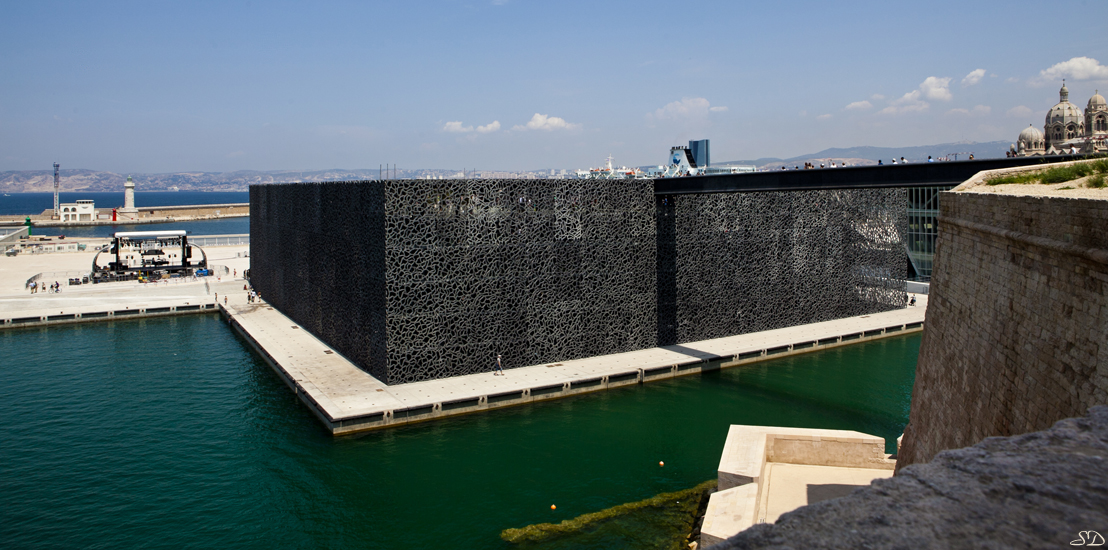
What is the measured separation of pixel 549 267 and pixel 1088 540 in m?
22.4

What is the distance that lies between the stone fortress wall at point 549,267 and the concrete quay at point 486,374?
756mm

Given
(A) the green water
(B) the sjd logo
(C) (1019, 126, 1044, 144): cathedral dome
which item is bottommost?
(A) the green water

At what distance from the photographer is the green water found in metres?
15.2

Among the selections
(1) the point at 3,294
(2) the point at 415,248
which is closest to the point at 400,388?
(2) the point at 415,248

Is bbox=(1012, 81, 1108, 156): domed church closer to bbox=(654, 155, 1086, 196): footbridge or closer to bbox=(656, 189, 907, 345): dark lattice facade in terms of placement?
bbox=(656, 189, 907, 345): dark lattice facade

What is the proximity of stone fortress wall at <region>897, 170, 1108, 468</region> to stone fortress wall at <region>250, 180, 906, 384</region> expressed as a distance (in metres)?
13.6

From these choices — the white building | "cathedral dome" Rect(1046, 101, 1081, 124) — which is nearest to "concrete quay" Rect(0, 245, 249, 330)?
the white building

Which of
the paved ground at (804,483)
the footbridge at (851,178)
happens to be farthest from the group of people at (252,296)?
the paved ground at (804,483)

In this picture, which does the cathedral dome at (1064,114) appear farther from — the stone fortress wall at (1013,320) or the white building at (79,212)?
the white building at (79,212)

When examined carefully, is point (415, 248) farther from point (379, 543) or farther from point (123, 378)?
point (123, 378)

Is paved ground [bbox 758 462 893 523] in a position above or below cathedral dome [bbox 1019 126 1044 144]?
below

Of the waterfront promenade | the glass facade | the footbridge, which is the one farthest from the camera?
the glass facade

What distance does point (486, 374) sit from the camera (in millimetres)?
24312

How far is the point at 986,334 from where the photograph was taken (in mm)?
10836
